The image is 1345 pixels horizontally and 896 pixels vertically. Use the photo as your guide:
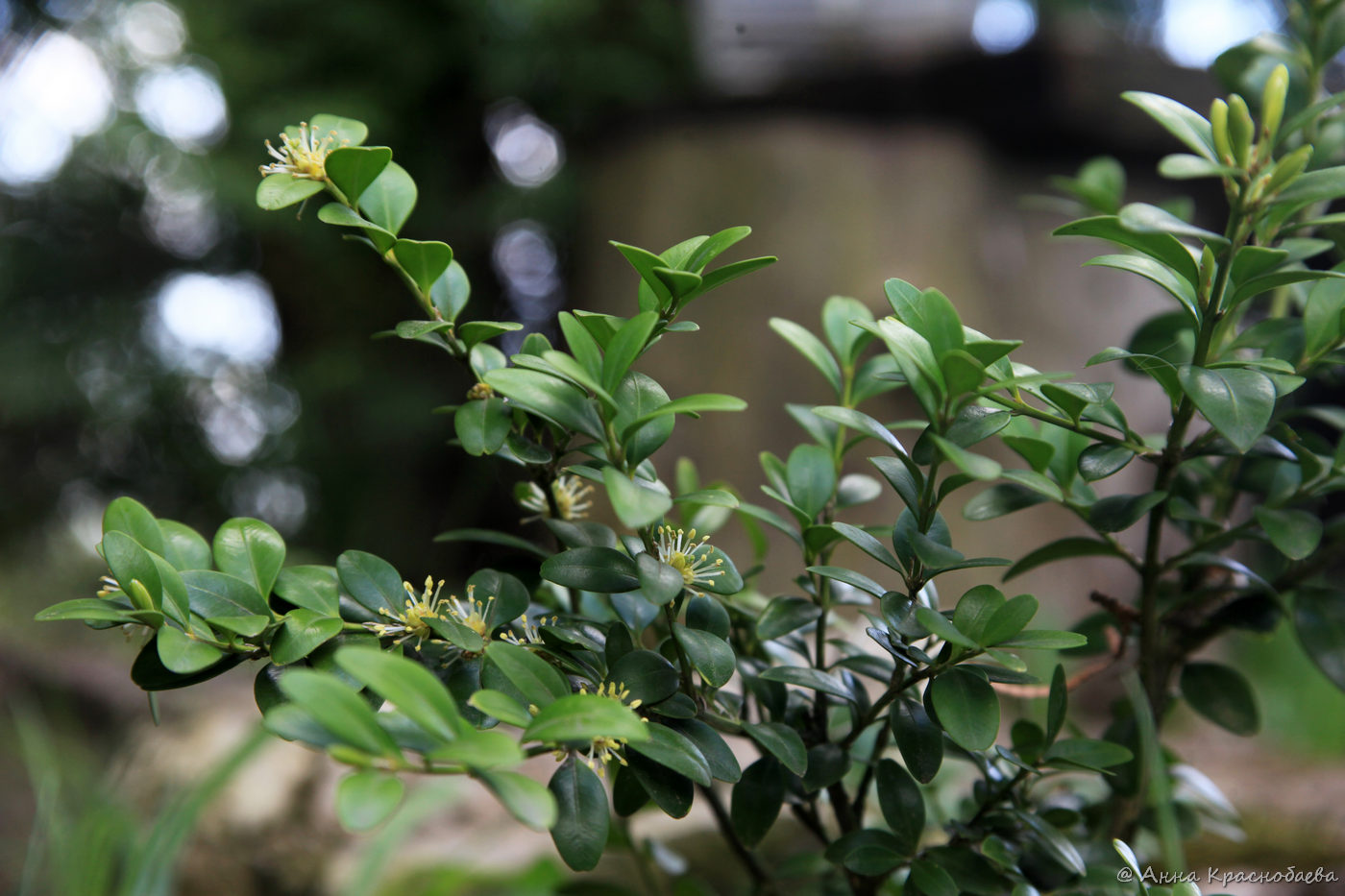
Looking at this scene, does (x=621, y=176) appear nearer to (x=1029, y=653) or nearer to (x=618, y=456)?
(x=1029, y=653)

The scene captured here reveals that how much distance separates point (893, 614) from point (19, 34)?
2.29 m

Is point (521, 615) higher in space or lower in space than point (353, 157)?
lower

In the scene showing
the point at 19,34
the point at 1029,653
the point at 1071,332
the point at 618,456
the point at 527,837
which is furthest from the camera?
the point at 1071,332

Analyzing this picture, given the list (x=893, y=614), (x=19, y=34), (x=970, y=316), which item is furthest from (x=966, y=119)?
(x=19, y=34)

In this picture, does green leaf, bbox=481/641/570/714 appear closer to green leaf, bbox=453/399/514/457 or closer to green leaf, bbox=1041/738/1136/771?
green leaf, bbox=453/399/514/457

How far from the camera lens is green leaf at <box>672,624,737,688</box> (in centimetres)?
36

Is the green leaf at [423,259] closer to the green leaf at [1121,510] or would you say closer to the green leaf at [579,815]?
the green leaf at [579,815]

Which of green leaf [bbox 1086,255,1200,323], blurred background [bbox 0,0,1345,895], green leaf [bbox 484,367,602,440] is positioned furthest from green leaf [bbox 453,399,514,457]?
blurred background [bbox 0,0,1345,895]

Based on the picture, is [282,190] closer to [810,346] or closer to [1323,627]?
[810,346]

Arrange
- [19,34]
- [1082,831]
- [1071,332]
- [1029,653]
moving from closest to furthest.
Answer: [1082,831]
[1029,653]
[19,34]
[1071,332]

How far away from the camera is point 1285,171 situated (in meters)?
0.36

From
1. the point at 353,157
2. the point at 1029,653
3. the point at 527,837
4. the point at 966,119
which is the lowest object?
the point at 1029,653

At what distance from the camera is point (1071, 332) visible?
2027 millimetres

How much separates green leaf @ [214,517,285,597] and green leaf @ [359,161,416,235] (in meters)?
0.14
